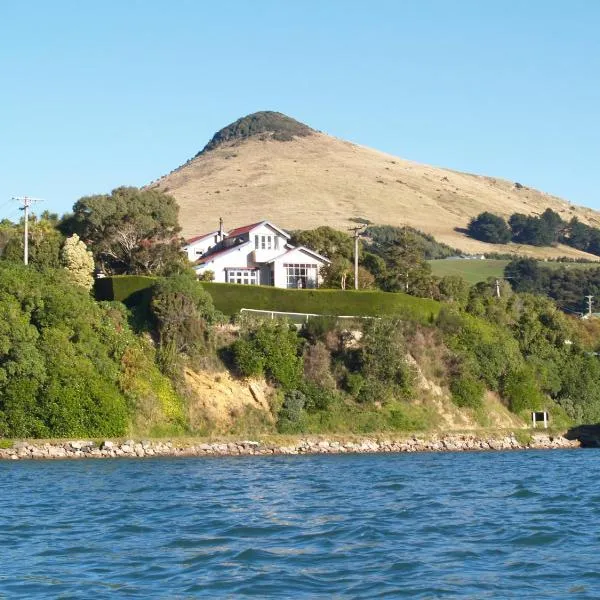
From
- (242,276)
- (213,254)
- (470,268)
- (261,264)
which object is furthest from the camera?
(470,268)

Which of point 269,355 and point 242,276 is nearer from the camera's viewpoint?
point 269,355

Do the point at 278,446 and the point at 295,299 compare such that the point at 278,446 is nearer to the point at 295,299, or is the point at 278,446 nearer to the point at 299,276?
the point at 295,299

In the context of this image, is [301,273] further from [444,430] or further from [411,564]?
[411,564]

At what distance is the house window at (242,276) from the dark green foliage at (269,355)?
622 inches

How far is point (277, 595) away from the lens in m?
22.3

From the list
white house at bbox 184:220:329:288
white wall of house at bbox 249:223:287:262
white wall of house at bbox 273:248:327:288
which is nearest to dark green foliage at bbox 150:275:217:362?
white house at bbox 184:220:329:288

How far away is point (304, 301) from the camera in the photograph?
2793 inches

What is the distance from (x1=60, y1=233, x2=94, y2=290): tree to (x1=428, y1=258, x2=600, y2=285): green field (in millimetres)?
70007

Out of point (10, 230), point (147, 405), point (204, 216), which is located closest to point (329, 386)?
point (147, 405)

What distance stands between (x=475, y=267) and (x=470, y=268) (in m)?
1.60

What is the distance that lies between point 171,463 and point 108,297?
69.4ft

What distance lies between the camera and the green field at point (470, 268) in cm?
14012

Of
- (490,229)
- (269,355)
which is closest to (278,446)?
(269,355)

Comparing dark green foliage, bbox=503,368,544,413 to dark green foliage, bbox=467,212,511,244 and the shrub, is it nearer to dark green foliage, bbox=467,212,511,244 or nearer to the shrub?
the shrub
